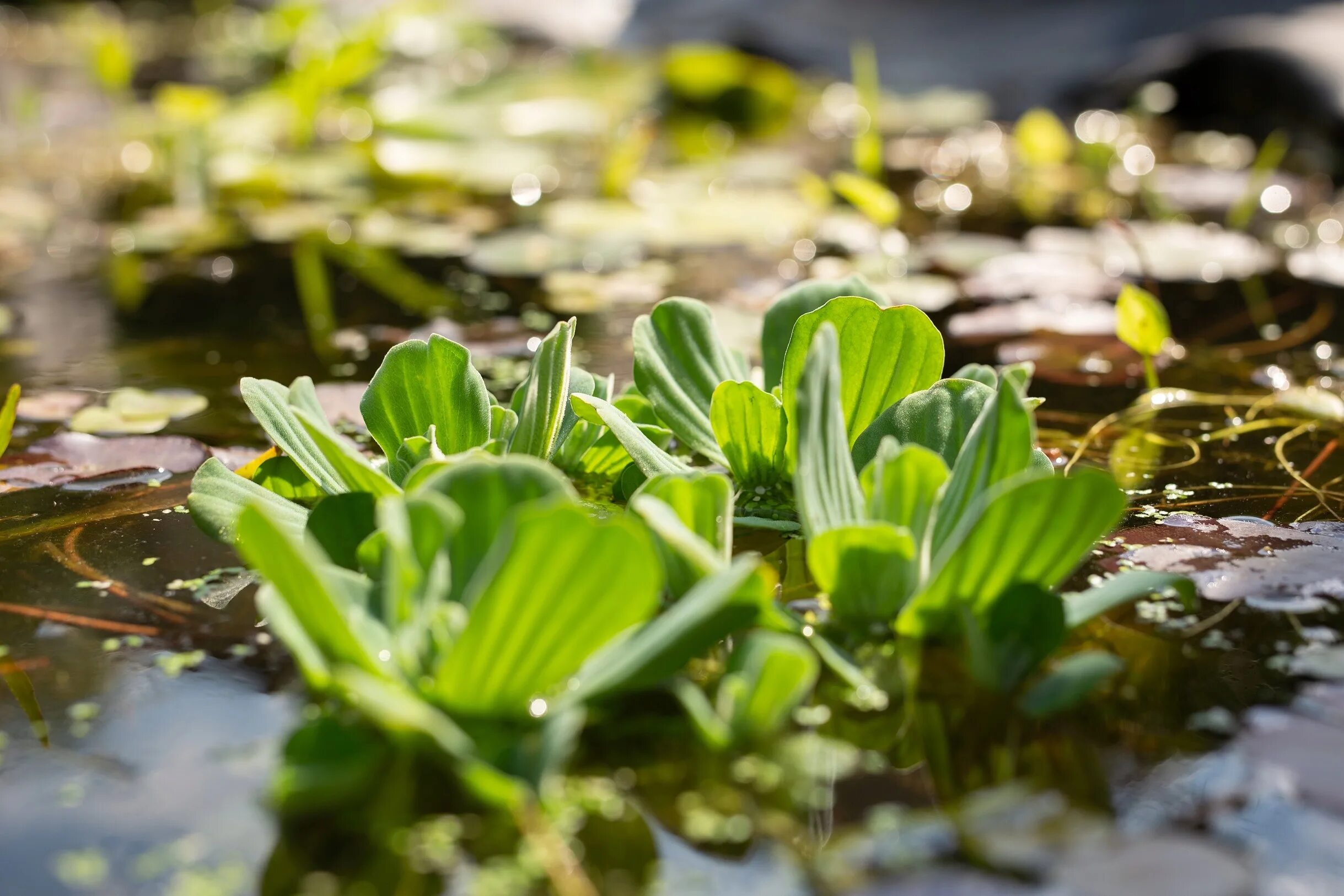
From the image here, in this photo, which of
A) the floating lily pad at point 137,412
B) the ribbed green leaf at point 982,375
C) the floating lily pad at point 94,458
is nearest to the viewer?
the ribbed green leaf at point 982,375

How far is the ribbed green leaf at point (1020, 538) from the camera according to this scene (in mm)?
709

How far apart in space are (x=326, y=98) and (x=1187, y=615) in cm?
279

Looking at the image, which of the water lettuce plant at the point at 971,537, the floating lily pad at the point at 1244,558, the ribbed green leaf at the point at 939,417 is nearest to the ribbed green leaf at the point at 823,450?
the water lettuce plant at the point at 971,537

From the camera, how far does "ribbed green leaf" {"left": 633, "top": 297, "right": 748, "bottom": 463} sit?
1.00m

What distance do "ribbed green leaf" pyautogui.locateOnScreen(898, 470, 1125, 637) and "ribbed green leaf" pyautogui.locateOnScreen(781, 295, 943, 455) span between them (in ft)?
0.68

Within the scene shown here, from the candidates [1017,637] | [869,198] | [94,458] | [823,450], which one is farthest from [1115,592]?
[869,198]

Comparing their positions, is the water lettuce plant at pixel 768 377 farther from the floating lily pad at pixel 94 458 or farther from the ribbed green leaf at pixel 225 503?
the floating lily pad at pixel 94 458

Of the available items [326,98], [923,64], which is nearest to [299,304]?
[326,98]

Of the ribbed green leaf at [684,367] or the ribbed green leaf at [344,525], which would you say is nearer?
the ribbed green leaf at [344,525]

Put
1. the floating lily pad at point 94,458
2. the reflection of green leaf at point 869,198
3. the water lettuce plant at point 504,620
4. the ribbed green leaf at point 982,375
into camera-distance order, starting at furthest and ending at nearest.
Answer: the reflection of green leaf at point 869,198 < the floating lily pad at point 94,458 < the ribbed green leaf at point 982,375 < the water lettuce plant at point 504,620

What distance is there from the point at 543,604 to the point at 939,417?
39 centimetres

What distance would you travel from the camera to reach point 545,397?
0.91m

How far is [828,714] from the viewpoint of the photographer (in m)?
0.74

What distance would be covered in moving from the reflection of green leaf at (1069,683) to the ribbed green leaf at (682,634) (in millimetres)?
169
